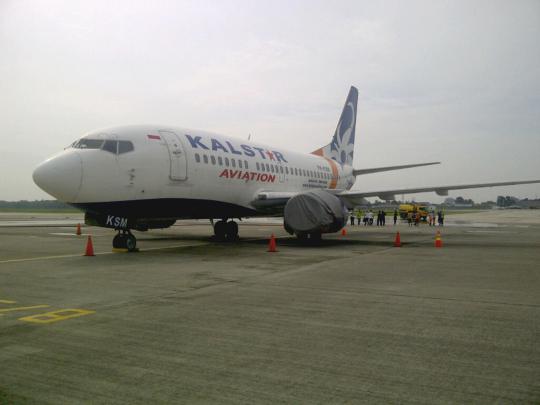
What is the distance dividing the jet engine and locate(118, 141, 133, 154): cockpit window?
18.9 ft

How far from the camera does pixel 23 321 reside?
551 cm

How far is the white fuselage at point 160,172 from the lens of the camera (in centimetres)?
1199

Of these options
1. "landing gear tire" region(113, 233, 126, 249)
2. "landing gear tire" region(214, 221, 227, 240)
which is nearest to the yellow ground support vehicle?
"landing gear tire" region(214, 221, 227, 240)

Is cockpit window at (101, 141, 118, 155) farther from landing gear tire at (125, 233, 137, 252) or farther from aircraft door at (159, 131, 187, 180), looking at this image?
landing gear tire at (125, 233, 137, 252)

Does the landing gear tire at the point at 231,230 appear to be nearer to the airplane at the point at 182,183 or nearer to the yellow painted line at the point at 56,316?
the airplane at the point at 182,183

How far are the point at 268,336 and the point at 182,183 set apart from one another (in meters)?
10.2

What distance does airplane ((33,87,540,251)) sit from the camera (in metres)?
12.2

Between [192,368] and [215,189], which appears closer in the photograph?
[192,368]

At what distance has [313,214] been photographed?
1599 centimetres

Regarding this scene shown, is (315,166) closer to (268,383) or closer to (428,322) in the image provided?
(428,322)

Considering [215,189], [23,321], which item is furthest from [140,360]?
[215,189]

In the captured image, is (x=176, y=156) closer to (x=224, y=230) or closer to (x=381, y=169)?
(x=224, y=230)

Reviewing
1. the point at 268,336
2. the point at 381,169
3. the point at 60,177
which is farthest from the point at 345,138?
the point at 268,336

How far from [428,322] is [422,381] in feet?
6.59
